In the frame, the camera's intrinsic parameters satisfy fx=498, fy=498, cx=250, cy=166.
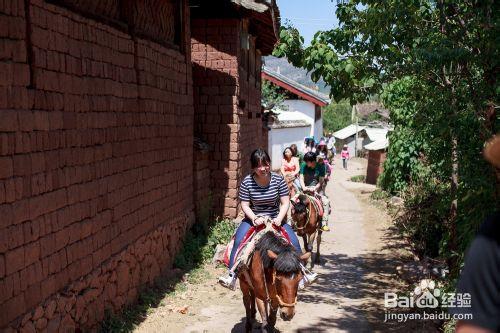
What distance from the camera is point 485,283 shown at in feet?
5.56

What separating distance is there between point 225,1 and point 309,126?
24.4m

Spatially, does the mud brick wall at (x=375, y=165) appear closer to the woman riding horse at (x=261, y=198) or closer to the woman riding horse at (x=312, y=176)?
the woman riding horse at (x=312, y=176)

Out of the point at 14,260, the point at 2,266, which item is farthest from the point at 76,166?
the point at 2,266

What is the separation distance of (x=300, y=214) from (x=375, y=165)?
14820 millimetres

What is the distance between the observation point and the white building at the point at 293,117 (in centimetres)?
2783

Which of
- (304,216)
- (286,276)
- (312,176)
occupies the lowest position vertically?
(304,216)

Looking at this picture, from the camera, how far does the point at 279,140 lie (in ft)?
92.9

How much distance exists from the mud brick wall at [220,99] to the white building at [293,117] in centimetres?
1595

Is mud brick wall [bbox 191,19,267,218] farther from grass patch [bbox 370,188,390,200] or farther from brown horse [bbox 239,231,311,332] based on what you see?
grass patch [bbox 370,188,390,200]

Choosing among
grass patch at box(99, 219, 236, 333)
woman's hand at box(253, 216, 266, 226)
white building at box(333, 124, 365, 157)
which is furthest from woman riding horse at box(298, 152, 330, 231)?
white building at box(333, 124, 365, 157)

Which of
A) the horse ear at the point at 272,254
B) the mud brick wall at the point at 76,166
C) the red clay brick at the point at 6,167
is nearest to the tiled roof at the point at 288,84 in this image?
the mud brick wall at the point at 76,166

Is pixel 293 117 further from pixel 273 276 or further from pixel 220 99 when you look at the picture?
pixel 273 276

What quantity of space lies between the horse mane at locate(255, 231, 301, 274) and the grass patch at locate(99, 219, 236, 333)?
2.03m

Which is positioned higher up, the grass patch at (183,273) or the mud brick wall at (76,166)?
the mud brick wall at (76,166)
